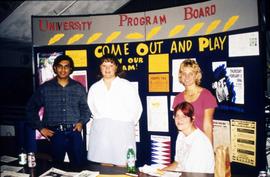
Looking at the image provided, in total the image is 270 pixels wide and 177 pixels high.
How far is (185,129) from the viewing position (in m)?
3.35

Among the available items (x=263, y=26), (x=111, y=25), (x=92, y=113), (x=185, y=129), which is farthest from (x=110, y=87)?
(x=263, y=26)

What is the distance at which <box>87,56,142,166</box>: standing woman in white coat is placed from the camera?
12.5 ft

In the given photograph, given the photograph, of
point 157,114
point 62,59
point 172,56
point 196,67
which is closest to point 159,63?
point 172,56

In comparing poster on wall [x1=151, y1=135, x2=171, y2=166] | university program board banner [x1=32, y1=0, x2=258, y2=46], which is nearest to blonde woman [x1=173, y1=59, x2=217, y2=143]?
university program board banner [x1=32, y1=0, x2=258, y2=46]

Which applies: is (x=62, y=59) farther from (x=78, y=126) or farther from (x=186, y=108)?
(x=186, y=108)

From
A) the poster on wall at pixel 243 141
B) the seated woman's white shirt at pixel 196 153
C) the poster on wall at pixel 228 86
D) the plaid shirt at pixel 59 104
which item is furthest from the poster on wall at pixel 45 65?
the poster on wall at pixel 243 141

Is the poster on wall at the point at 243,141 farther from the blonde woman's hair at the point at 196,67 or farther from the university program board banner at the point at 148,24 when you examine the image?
the university program board banner at the point at 148,24

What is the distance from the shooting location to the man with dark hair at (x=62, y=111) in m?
3.89

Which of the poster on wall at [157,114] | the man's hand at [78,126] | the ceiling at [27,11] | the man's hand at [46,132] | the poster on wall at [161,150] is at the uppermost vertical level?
the ceiling at [27,11]

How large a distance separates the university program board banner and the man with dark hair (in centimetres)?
36

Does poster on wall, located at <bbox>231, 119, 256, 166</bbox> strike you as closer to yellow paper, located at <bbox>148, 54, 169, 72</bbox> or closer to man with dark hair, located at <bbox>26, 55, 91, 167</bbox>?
yellow paper, located at <bbox>148, 54, 169, 72</bbox>

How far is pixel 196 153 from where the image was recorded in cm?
316

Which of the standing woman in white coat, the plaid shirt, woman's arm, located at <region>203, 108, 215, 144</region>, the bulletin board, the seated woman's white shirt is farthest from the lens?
the plaid shirt

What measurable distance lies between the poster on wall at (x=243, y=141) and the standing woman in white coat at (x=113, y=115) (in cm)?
118
